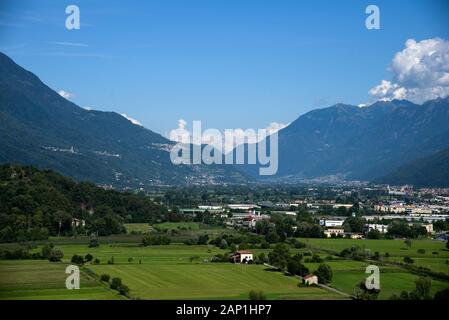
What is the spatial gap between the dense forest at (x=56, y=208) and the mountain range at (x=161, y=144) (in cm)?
A: 2834

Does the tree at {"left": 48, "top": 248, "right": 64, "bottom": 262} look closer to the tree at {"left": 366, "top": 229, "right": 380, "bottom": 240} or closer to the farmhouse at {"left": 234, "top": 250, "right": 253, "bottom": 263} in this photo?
the farmhouse at {"left": 234, "top": 250, "right": 253, "bottom": 263}

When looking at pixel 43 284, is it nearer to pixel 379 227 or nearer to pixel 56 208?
pixel 56 208

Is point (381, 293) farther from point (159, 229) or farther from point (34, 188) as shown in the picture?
point (34, 188)

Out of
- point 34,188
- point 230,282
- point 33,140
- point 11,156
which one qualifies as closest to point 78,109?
point 33,140

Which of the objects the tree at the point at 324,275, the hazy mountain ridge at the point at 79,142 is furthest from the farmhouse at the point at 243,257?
the hazy mountain ridge at the point at 79,142

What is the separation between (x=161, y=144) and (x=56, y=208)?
69.2 metres

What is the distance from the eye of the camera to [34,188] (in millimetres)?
28391

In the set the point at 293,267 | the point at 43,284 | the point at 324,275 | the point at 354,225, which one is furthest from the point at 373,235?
the point at 43,284

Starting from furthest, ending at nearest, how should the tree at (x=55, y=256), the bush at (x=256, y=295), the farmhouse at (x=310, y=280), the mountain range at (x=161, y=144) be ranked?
the mountain range at (x=161, y=144) < the tree at (x=55, y=256) < the farmhouse at (x=310, y=280) < the bush at (x=256, y=295)

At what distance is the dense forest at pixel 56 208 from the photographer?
2464cm

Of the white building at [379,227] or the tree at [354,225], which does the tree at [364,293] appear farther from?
the tree at [354,225]

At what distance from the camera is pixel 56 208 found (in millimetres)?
27500

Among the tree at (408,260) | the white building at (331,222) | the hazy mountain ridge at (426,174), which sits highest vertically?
the hazy mountain ridge at (426,174)
